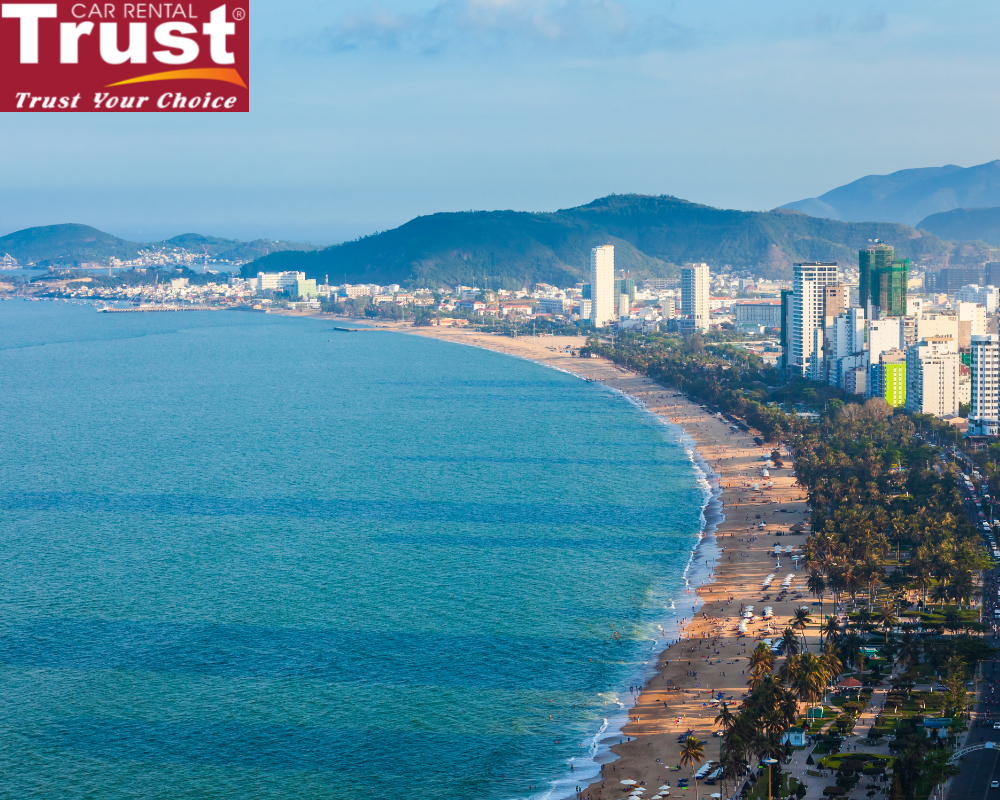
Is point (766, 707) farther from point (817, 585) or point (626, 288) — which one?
point (626, 288)

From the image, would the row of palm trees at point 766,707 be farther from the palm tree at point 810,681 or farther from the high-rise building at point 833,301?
the high-rise building at point 833,301

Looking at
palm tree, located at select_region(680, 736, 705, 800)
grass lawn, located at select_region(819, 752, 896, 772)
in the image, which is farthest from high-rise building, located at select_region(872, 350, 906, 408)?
palm tree, located at select_region(680, 736, 705, 800)

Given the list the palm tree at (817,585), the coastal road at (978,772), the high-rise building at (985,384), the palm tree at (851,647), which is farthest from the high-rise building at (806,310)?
the coastal road at (978,772)

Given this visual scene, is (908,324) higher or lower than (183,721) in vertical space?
higher

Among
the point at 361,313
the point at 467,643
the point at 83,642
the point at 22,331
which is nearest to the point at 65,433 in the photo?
the point at 83,642

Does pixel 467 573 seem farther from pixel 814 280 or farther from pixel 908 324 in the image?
pixel 814 280

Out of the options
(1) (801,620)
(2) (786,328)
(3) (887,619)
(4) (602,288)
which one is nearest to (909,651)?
(3) (887,619)

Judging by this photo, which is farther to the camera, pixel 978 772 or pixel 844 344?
pixel 844 344
